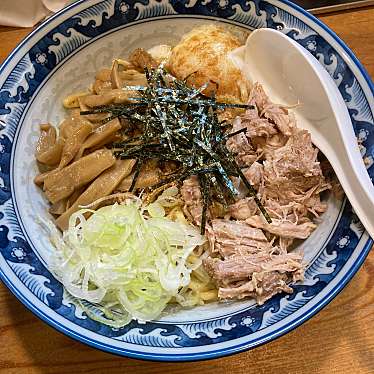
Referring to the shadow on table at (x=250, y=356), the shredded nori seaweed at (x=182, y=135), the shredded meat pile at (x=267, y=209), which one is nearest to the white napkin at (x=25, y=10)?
the shredded nori seaweed at (x=182, y=135)

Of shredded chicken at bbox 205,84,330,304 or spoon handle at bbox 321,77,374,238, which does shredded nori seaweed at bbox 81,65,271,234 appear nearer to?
shredded chicken at bbox 205,84,330,304

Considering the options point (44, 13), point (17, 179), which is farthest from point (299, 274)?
point (44, 13)

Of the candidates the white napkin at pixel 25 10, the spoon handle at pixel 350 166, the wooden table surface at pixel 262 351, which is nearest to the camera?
the spoon handle at pixel 350 166

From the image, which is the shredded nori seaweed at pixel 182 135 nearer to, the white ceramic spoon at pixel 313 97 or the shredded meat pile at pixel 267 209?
the shredded meat pile at pixel 267 209

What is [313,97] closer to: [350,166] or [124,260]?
[350,166]

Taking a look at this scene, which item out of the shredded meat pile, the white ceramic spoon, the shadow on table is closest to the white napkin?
the white ceramic spoon

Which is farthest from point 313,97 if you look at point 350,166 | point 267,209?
point 267,209
